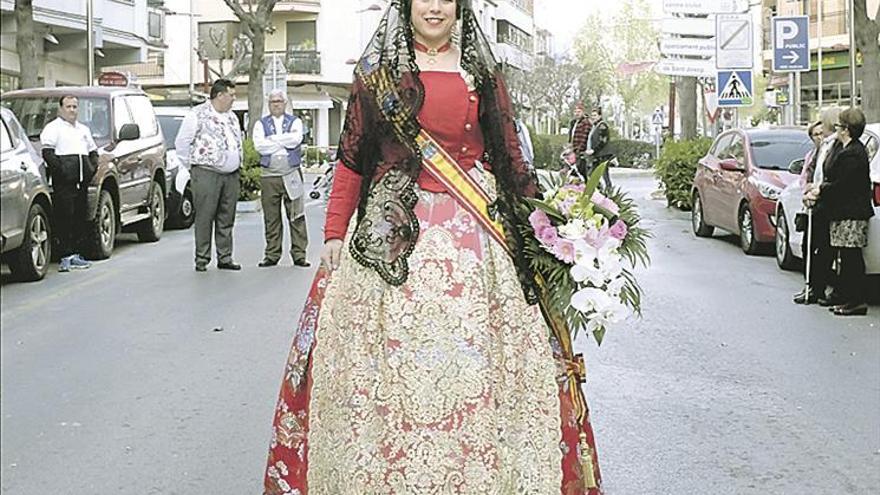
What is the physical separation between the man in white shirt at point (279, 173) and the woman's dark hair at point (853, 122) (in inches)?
211

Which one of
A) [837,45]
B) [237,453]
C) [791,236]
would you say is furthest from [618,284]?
[837,45]

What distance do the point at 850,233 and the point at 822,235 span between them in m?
0.30

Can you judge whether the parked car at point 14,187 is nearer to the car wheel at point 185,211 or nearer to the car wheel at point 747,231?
the car wheel at point 747,231

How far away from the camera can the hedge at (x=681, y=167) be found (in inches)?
973

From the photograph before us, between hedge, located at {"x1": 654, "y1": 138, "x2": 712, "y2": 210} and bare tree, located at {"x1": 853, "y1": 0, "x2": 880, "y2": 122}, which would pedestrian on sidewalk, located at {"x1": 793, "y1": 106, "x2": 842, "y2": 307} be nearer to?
bare tree, located at {"x1": 853, "y1": 0, "x2": 880, "y2": 122}

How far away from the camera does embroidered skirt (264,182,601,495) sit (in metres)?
4.22

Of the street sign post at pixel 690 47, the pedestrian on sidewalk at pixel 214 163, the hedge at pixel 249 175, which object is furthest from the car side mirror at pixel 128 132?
the street sign post at pixel 690 47

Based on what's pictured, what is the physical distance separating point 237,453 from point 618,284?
247cm

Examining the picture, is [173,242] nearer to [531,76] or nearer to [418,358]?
[418,358]

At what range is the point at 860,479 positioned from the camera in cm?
588

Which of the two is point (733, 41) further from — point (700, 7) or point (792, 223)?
point (792, 223)

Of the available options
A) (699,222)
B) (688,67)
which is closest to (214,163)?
(699,222)

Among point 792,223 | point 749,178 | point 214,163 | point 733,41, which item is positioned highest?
point 733,41

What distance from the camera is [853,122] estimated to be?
10.9 meters
